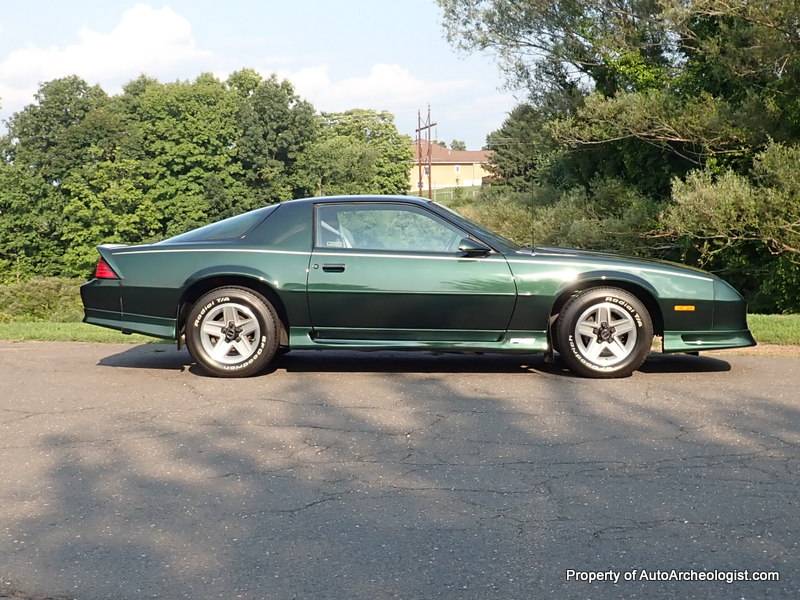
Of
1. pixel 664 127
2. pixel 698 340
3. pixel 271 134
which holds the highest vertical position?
pixel 271 134

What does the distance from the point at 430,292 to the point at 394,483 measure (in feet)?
10.4

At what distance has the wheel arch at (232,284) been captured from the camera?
26.5 ft

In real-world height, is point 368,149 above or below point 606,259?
above

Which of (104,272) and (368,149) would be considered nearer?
(104,272)

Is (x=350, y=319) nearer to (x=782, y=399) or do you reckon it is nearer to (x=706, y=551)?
(x=782, y=399)

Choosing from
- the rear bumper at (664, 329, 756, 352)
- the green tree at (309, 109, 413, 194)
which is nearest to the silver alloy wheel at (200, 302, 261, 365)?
the rear bumper at (664, 329, 756, 352)

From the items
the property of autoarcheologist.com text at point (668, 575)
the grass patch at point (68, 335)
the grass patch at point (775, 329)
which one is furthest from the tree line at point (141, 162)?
the property of autoarcheologist.com text at point (668, 575)

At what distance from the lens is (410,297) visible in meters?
8.01

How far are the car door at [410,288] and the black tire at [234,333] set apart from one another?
1.25 feet

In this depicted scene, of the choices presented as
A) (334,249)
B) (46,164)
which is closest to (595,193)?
(334,249)

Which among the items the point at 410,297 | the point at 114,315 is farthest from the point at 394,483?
the point at 114,315

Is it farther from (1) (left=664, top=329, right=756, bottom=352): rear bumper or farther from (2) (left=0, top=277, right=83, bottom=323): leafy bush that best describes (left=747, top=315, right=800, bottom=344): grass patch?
(2) (left=0, top=277, right=83, bottom=323): leafy bush

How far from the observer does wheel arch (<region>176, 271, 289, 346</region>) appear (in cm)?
808

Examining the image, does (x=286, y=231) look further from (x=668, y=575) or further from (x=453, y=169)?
(x=453, y=169)
